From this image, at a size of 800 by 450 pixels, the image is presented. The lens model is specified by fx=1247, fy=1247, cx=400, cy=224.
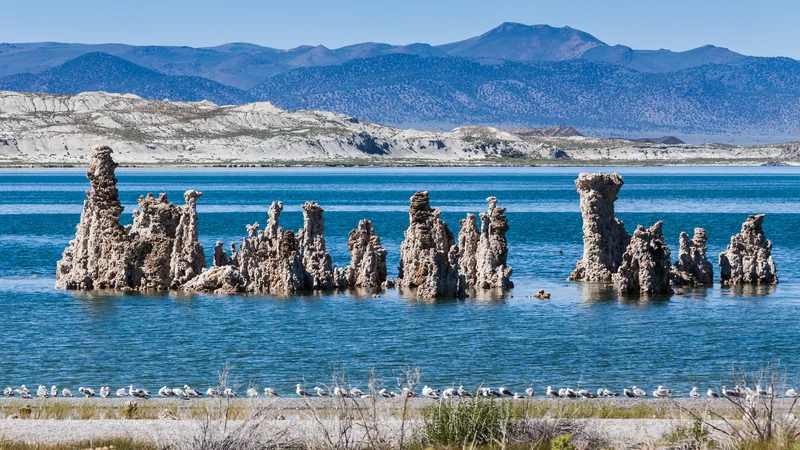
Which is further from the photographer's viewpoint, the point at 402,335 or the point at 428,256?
the point at 428,256

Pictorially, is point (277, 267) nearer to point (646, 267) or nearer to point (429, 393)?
point (646, 267)

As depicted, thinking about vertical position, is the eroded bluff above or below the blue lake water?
above

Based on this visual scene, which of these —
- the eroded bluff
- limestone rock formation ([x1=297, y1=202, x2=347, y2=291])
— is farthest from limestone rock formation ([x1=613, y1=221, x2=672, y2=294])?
the eroded bluff

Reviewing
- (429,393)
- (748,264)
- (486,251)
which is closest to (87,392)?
(429,393)

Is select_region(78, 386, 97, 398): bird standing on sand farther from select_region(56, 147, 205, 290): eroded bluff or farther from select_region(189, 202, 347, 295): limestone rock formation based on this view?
select_region(56, 147, 205, 290): eroded bluff

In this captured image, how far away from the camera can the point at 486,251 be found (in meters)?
49.2

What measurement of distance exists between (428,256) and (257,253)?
671cm

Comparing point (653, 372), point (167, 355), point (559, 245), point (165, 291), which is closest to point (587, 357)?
point (653, 372)

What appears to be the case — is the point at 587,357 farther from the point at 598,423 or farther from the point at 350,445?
the point at 350,445

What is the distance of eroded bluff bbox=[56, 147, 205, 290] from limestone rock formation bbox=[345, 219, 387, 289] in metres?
6.11

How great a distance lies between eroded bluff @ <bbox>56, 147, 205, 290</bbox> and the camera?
159 ft

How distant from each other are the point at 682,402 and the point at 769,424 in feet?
20.9

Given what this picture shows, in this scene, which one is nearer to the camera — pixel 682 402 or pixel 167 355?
pixel 682 402

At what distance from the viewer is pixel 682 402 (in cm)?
2509
